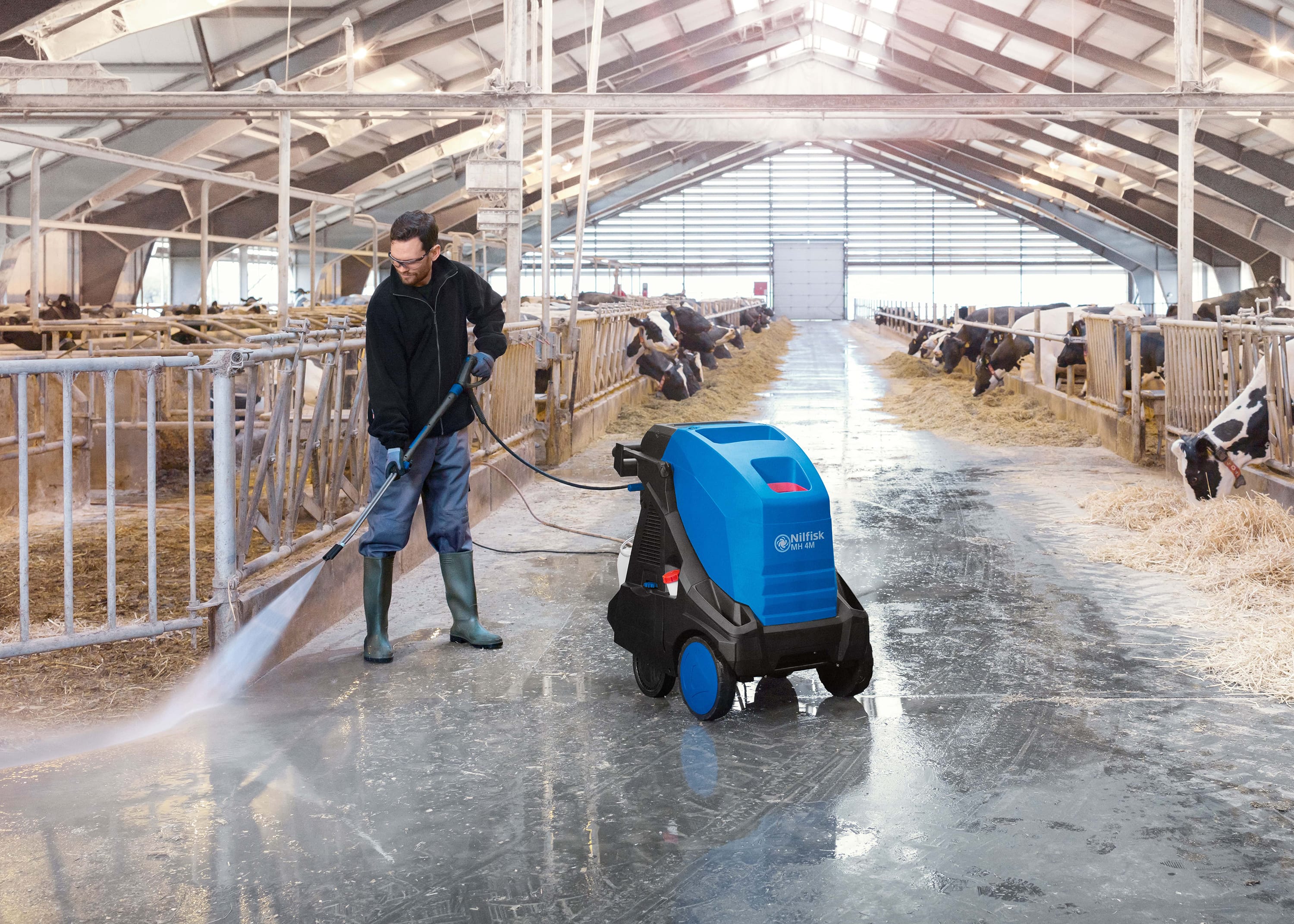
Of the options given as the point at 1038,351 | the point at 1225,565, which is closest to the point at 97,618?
the point at 1225,565

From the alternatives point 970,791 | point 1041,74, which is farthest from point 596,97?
point 1041,74

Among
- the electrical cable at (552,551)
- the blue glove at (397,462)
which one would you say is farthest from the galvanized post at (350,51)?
the blue glove at (397,462)

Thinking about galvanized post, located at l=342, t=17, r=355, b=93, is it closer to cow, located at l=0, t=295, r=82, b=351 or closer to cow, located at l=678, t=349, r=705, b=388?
cow, located at l=0, t=295, r=82, b=351

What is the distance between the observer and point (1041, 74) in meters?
23.5

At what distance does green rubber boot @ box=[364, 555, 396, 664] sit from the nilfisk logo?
1.62 metres

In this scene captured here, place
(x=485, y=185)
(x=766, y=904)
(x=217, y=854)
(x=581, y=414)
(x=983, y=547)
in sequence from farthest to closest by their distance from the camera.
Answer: (x=581, y=414) → (x=485, y=185) → (x=983, y=547) → (x=217, y=854) → (x=766, y=904)

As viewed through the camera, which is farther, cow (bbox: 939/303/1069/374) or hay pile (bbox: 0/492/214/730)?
cow (bbox: 939/303/1069/374)

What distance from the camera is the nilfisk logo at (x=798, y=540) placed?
12.2 ft

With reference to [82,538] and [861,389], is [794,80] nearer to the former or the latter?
[861,389]

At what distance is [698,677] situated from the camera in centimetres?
384

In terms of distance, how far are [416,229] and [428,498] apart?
1.02 metres

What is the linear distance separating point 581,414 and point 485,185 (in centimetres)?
271

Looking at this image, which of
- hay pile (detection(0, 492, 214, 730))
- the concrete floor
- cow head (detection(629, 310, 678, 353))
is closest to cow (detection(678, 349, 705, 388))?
cow head (detection(629, 310, 678, 353))

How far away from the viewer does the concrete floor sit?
267 cm
